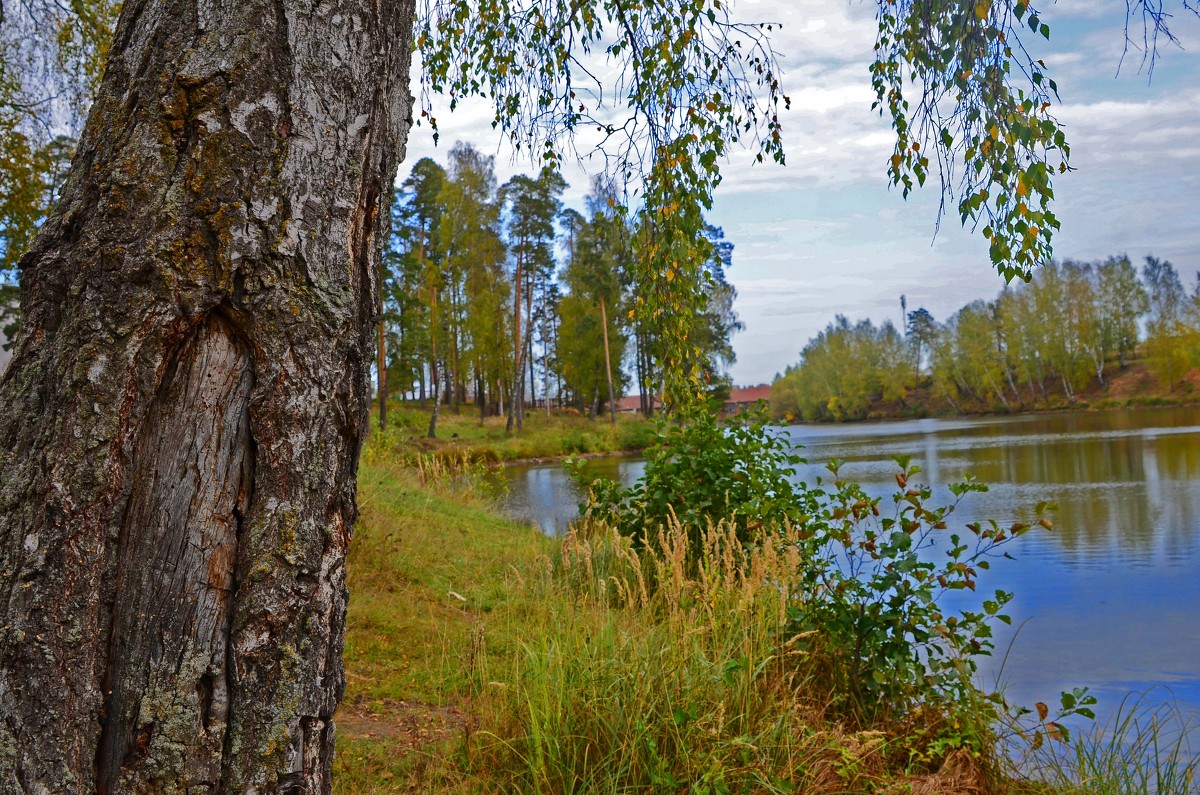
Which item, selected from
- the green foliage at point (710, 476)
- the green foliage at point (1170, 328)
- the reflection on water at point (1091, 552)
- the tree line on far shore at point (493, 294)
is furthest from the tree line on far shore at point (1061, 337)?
the green foliage at point (710, 476)

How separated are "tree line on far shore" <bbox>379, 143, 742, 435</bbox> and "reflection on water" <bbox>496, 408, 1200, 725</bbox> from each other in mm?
9019

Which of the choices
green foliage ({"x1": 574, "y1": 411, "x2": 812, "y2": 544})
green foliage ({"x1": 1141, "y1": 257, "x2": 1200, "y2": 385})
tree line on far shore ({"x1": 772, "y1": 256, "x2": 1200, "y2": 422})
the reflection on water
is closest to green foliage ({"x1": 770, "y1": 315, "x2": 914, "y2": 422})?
tree line on far shore ({"x1": 772, "y1": 256, "x2": 1200, "y2": 422})

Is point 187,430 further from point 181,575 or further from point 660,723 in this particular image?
point 660,723

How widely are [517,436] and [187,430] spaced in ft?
98.8

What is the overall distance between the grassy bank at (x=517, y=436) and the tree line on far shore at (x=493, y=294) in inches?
45.2

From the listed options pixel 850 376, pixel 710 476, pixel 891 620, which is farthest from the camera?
pixel 850 376

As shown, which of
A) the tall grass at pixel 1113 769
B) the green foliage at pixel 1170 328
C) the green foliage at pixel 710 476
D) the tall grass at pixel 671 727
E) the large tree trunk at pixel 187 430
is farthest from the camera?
the green foliage at pixel 1170 328

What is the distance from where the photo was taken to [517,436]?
31.5 m

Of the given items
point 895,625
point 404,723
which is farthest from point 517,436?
point 895,625

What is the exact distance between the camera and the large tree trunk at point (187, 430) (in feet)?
4.70

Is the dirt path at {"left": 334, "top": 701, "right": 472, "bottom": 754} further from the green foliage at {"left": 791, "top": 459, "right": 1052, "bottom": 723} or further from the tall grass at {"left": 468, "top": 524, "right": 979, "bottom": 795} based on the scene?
the green foliage at {"left": 791, "top": 459, "right": 1052, "bottom": 723}

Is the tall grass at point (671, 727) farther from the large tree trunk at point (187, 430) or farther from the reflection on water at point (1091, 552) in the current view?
the reflection on water at point (1091, 552)

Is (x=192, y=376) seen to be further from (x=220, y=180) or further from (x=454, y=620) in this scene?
(x=454, y=620)

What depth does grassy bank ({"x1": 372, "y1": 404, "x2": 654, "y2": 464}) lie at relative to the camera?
2699 centimetres
